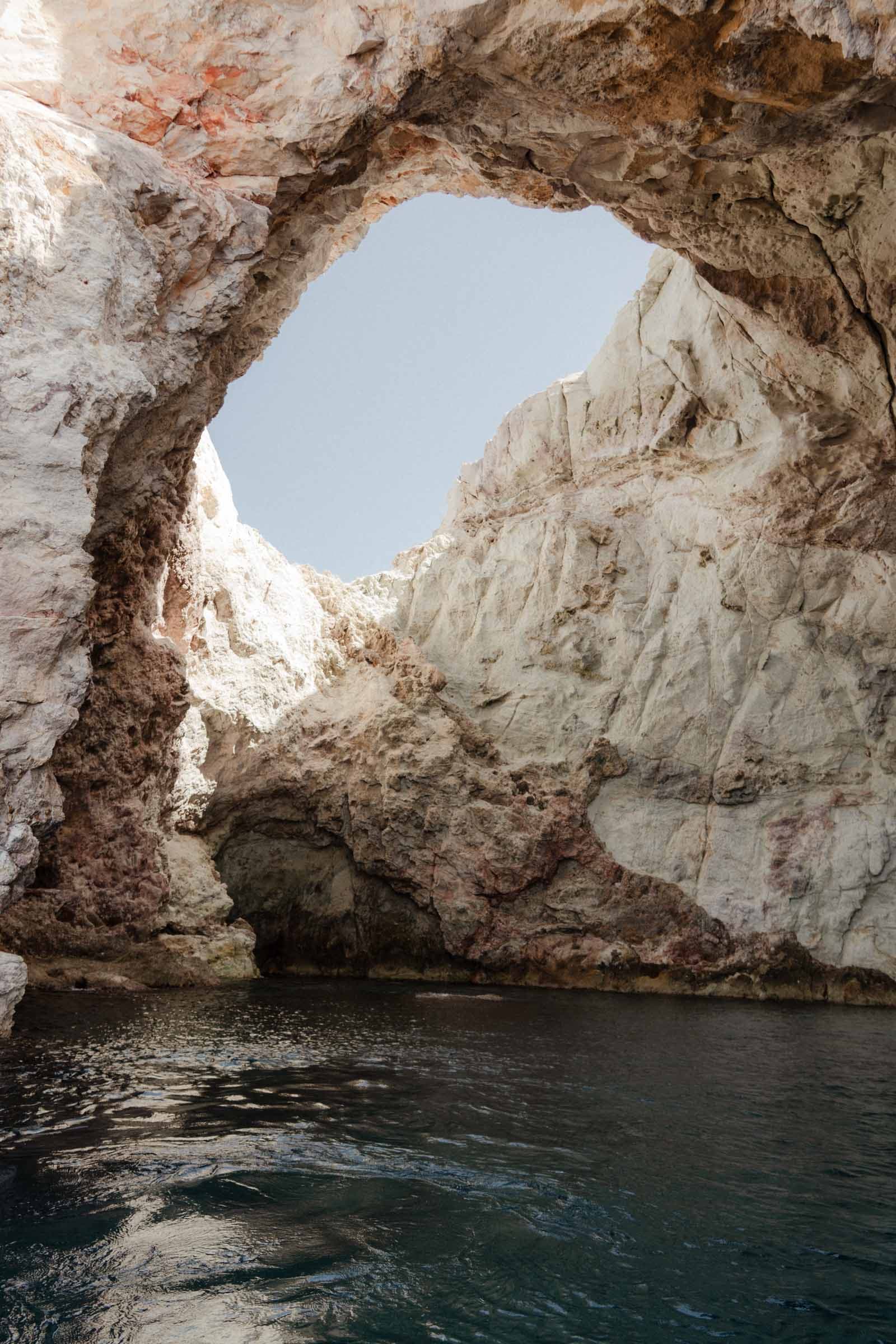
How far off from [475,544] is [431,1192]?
2177 cm

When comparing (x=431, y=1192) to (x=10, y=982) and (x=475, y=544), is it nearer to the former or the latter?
(x=10, y=982)

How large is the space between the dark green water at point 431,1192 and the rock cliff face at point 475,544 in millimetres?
2813

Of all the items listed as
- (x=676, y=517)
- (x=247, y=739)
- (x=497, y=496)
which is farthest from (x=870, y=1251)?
(x=497, y=496)

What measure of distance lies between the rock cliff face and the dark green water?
281 centimetres

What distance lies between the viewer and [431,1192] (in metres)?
5.72

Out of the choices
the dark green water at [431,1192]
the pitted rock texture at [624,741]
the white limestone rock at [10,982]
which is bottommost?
the dark green water at [431,1192]

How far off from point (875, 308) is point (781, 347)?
2.08 m

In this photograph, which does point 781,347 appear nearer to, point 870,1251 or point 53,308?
point 53,308

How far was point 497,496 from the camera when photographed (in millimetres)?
26922

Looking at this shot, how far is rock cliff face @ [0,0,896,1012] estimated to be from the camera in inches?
388

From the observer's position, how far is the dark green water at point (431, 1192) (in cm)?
411

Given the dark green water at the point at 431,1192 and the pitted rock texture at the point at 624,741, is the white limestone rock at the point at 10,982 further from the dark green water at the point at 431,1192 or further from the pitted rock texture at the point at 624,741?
the pitted rock texture at the point at 624,741

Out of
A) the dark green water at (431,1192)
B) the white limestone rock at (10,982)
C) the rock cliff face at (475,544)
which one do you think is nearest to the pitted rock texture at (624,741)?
the rock cliff face at (475,544)

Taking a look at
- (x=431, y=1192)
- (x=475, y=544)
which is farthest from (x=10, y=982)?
(x=475, y=544)
